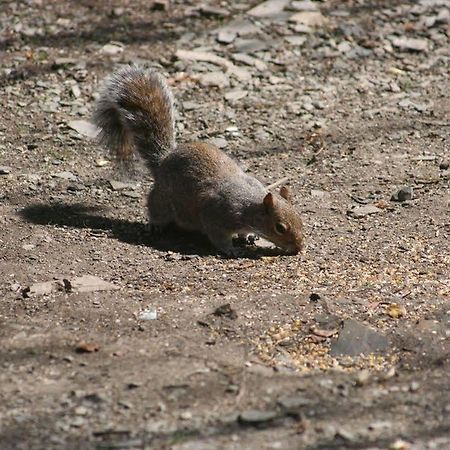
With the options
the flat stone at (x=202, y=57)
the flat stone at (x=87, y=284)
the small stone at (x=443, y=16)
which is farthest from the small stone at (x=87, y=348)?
the small stone at (x=443, y=16)

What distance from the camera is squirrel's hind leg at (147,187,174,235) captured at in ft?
24.0

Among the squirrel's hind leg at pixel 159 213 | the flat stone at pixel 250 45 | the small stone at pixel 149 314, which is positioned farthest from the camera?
the flat stone at pixel 250 45

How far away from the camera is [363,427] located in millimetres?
4438

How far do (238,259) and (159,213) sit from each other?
0.76 m

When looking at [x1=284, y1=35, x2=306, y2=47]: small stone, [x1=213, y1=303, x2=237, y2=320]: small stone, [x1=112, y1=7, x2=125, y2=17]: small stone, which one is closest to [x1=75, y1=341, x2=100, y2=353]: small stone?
[x1=213, y1=303, x2=237, y2=320]: small stone

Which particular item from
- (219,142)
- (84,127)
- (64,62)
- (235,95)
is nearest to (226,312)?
(219,142)

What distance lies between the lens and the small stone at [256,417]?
4.45 m

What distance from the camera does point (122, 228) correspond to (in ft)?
24.1

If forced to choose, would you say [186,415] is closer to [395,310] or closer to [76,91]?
[395,310]

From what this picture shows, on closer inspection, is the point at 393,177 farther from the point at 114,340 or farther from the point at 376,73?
the point at 114,340

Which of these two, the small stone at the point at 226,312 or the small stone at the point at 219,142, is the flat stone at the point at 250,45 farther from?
the small stone at the point at 226,312

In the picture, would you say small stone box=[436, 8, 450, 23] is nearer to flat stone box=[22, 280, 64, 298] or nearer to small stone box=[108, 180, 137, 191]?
small stone box=[108, 180, 137, 191]

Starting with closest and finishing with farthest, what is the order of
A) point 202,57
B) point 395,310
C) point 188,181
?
1. point 395,310
2. point 188,181
3. point 202,57

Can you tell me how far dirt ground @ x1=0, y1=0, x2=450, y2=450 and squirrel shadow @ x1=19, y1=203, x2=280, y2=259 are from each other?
0.9 inches
